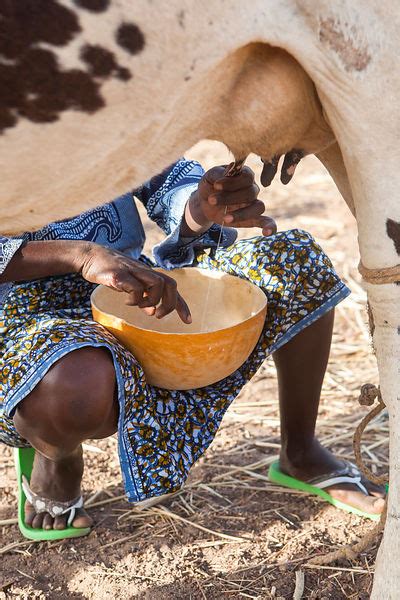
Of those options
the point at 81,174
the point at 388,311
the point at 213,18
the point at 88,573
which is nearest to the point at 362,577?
the point at 88,573

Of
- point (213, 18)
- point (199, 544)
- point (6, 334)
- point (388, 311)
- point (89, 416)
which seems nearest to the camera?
point (213, 18)

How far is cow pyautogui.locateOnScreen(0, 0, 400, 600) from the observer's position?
1.14 m

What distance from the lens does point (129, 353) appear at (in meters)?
1.82

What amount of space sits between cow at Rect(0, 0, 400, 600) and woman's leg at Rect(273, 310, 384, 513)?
759mm

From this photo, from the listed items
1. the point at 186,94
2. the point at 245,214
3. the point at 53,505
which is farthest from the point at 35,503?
the point at 186,94

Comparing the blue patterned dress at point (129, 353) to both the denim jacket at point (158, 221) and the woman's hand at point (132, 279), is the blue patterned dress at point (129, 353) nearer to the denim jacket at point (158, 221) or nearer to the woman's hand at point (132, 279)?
the denim jacket at point (158, 221)

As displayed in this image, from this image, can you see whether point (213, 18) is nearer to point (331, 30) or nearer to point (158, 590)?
point (331, 30)

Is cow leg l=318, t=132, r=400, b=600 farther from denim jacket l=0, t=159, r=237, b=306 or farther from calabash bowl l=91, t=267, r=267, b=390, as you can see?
denim jacket l=0, t=159, r=237, b=306

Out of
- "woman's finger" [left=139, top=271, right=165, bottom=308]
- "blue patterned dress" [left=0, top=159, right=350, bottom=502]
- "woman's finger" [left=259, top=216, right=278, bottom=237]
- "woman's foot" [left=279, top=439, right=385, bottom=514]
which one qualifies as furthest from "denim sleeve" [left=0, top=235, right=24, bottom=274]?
"woman's foot" [left=279, top=439, right=385, bottom=514]

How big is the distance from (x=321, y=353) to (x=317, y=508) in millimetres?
398

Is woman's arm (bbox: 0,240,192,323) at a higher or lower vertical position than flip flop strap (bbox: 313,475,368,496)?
higher

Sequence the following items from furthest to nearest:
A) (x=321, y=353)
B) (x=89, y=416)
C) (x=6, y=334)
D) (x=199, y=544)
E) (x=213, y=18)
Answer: (x=321, y=353), (x=199, y=544), (x=6, y=334), (x=89, y=416), (x=213, y=18)

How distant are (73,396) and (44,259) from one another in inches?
12.1

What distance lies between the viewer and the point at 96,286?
2.04 meters
